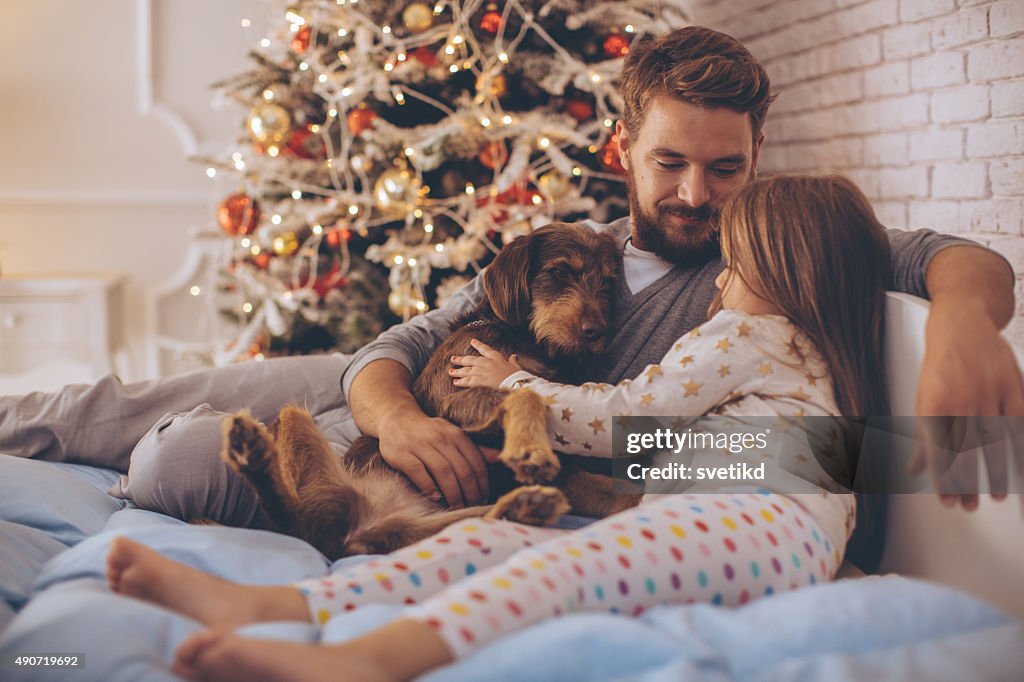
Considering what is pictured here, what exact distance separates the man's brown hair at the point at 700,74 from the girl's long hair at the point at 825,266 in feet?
0.86

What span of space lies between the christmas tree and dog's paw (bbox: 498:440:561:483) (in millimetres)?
1910

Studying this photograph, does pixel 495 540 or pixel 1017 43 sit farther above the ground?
pixel 1017 43

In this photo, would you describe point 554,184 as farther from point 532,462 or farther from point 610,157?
point 532,462

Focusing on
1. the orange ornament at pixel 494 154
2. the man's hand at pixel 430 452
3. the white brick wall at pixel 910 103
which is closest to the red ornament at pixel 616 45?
the orange ornament at pixel 494 154

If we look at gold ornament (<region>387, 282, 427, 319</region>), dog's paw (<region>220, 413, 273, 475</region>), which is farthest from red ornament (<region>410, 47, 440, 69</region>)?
dog's paw (<region>220, 413, 273, 475</region>)

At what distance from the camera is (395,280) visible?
3303 mm

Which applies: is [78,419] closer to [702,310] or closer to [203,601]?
[203,601]

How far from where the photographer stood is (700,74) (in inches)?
63.8

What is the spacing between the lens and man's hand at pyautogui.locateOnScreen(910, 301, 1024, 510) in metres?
1.16

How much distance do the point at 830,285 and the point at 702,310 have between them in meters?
0.32

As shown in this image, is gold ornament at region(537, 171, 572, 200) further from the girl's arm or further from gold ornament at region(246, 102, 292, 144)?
the girl's arm

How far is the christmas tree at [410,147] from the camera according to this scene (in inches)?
127

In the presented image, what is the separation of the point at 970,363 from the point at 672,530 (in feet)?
1.49

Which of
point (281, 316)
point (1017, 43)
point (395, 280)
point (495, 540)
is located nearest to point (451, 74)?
point (395, 280)
